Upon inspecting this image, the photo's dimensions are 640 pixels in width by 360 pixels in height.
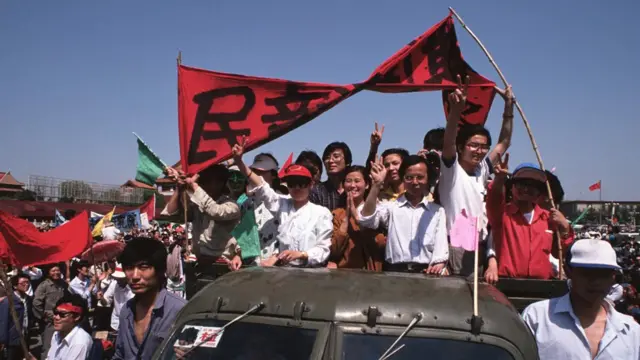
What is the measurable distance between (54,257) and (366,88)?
18.0 feet

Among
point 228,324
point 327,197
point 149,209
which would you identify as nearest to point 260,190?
point 327,197

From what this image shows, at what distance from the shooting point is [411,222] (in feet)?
13.5

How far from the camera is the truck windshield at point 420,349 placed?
2479 mm

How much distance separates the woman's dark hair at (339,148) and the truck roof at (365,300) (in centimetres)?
269

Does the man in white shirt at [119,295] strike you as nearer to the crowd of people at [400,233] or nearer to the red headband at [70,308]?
the red headband at [70,308]

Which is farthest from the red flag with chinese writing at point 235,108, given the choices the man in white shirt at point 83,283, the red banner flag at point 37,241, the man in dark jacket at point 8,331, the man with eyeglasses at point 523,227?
the man in white shirt at point 83,283

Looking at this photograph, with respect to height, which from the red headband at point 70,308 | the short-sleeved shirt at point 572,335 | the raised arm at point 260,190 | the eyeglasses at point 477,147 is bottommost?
the red headband at point 70,308

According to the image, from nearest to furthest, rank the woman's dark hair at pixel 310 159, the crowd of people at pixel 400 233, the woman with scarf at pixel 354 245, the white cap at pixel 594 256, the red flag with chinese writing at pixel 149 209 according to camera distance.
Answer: the white cap at pixel 594 256
the crowd of people at pixel 400 233
the woman with scarf at pixel 354 245
the woman's dark hair at pixel 310 159
the red flag with chinese writing at pixel 149 209

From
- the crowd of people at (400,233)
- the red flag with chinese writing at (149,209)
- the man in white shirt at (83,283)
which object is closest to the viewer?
the crowd of people at (400,233)

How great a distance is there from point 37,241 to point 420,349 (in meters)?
7.15

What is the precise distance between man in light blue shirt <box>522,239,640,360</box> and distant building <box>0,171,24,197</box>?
178 ft

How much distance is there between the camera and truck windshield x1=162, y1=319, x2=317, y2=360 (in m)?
2.55

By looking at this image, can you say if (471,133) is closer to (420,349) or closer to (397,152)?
(397,152)

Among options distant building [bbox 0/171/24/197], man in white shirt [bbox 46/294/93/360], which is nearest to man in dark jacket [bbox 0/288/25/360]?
man in white shirt [bbox 46/294/93/360]
